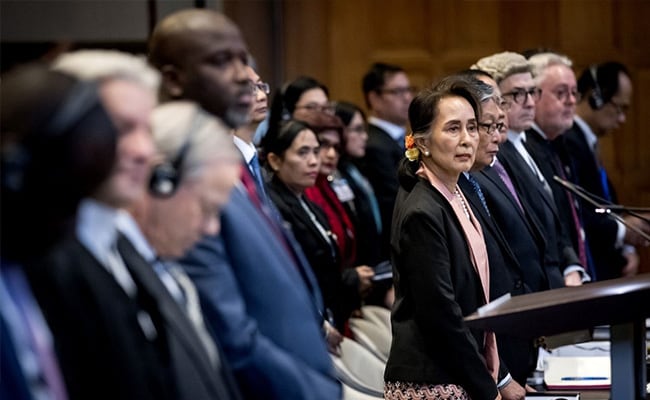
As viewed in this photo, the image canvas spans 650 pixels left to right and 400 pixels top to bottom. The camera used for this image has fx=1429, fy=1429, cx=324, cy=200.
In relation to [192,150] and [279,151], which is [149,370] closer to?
[192,150]

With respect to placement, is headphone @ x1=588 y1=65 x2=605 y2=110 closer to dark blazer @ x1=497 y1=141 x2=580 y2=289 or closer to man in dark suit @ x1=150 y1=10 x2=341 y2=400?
dark blazer @ x1=497 y1=141 x2=580 y2=289

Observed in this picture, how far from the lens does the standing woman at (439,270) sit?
3809 mm

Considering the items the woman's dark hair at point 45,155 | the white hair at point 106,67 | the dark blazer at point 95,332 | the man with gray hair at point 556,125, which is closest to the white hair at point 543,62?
the man with gray hair at point 556,125

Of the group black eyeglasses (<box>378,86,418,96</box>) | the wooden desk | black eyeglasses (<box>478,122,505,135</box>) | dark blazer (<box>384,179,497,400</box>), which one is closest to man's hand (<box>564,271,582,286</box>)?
black eyeglasses (<box>478,122,505,135</box>)

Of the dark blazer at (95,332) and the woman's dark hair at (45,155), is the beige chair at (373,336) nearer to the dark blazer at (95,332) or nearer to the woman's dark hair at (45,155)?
the dark blazer at (95,332)

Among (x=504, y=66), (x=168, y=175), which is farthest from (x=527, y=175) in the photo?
(x=168, y=175)

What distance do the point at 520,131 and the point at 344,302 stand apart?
1106 millimetres

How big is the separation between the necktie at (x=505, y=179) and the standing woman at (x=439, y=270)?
76 centimetres

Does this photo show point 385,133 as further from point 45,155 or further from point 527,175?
point 45,155

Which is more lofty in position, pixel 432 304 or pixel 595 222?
pixel 432 304

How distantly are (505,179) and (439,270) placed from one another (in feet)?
3.98

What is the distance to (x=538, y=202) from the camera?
515cm

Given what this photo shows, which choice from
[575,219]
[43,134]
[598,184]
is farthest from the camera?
[598,184]

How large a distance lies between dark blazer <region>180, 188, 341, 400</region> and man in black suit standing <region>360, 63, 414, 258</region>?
406 centimetres
